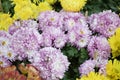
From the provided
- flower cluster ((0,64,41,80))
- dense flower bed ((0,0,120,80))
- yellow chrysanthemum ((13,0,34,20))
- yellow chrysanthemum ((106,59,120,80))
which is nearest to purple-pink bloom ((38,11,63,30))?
dense flower bed ((0,0,120,80))

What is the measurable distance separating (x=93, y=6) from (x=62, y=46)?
3.85 ft

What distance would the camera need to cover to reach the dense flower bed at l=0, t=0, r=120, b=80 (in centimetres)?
280

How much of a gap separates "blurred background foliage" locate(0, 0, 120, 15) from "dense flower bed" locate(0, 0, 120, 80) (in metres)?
0.68

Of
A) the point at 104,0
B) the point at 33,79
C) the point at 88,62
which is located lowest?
the point at 33,79

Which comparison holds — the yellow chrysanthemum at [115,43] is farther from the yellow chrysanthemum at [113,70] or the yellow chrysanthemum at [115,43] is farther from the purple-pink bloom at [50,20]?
the purple-pink bloom at [50,20]

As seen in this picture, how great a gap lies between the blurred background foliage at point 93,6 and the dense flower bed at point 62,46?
2.22 feet

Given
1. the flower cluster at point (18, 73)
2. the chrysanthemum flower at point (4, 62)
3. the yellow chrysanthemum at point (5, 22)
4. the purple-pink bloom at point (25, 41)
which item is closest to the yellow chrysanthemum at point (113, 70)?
the flower cluster at point (18, 73)

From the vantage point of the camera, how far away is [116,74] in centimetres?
262

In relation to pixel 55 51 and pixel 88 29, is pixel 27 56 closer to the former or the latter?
pixel 55 51

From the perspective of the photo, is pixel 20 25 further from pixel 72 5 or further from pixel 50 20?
pixel 72 5

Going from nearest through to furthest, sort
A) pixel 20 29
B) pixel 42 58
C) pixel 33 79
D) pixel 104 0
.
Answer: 1. pixel 33 79
2. pixel 42 58
3. pixel 20 29
4. pixel 104 0

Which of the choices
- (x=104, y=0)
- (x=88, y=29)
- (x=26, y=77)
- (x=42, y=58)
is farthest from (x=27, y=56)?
(x=104, y=0)

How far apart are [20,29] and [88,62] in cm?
59

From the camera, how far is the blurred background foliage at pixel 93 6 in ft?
13.0
